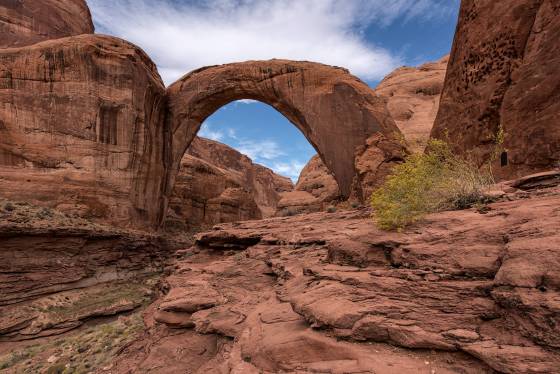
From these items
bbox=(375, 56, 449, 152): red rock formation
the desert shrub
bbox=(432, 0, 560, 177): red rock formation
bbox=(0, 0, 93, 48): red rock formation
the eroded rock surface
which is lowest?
the eroded rock surface

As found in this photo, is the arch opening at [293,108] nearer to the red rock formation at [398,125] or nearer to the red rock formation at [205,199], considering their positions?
the red rock formation at [398,125]

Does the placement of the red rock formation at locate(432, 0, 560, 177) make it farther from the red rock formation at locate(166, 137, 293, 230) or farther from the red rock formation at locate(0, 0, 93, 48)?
the red rock formation at locate(0, 0, 93, 48)

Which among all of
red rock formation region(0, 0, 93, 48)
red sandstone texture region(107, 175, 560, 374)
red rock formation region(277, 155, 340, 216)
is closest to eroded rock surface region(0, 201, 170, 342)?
red sandstone texture region(107, 175, 560, 374)

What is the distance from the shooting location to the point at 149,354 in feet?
21.1

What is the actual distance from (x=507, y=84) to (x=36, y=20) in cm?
4545

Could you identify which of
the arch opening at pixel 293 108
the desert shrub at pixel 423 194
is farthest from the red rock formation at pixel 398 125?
the desert shrub at pixel 423 194

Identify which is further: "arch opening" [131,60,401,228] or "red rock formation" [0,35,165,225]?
"arch opening" [131,60,401,228]

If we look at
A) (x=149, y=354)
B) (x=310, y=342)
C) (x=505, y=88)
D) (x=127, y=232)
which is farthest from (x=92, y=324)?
(x=505, y=88)

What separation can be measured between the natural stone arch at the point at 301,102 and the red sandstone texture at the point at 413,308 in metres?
10.3

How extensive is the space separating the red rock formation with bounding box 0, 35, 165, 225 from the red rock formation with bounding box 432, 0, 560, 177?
1635cm

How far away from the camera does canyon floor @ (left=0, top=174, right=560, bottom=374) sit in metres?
2.73

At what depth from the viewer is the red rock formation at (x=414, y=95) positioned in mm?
22288

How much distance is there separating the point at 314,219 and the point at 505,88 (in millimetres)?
6485

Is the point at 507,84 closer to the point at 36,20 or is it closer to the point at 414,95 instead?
Result: the point at 414,95
